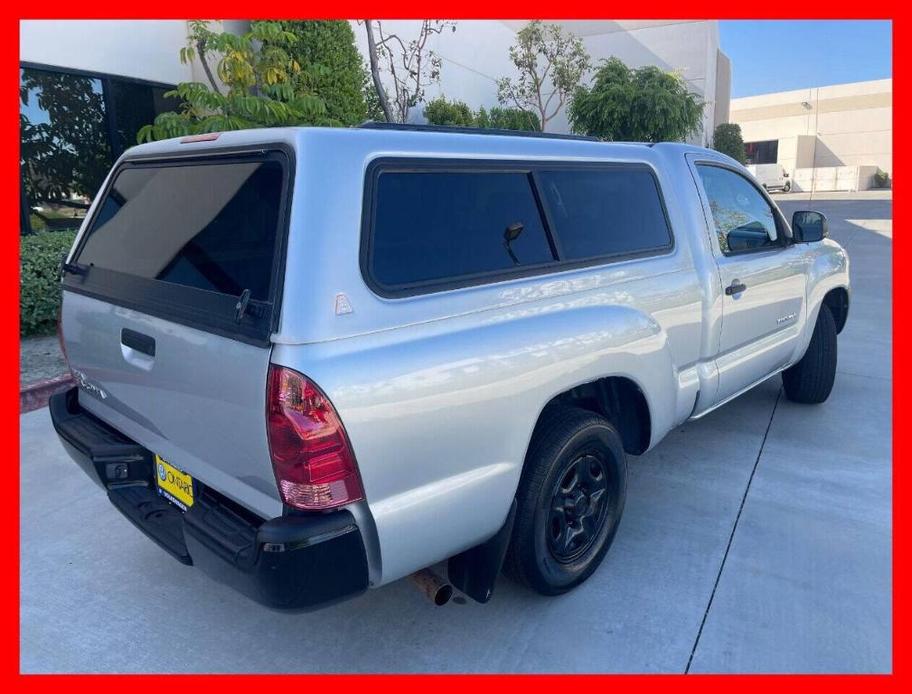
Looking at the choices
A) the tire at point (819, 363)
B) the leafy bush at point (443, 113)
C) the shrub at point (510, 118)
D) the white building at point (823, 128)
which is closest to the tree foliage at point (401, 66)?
the leafy bush at point (443, 113)

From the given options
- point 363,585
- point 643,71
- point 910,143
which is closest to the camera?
point 363,585

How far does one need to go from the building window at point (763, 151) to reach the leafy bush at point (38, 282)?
56.2 meters

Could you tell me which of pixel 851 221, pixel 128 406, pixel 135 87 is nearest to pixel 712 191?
pixel 128 406

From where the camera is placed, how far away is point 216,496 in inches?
94.4

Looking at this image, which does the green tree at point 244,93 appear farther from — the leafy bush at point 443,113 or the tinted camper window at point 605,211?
the leafy bush at point 443,113

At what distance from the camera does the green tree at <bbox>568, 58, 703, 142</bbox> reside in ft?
52.5

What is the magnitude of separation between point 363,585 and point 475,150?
5.21 feet

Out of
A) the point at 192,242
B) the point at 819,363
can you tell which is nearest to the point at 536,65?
the point at 819,363

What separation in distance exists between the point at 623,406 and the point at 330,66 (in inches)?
261

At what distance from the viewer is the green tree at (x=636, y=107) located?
52.5ft

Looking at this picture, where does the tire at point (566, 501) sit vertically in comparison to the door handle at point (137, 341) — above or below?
below

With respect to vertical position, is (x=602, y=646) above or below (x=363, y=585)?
below

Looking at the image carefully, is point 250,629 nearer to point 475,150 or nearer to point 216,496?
point 216,496

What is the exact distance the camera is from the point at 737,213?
4035 mm
